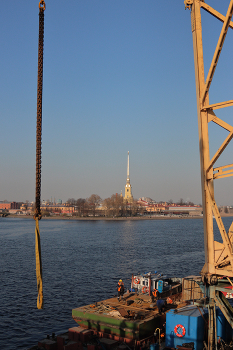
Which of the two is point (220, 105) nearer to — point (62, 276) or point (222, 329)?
point (222, 329)

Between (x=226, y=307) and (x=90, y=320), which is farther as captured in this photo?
(x=90, y=320)

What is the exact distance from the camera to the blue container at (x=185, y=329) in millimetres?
13992

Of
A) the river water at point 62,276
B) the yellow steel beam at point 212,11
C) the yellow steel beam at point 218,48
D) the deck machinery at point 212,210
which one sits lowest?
the river water at point 62,276

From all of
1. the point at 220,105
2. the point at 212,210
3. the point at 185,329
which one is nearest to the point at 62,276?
the point at 185,329

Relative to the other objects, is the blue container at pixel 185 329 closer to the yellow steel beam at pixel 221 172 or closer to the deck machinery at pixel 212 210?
the deck machinery at pixel 212 210

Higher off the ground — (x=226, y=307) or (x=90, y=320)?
(x=226, y=307)

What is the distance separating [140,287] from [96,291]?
11.5 metres

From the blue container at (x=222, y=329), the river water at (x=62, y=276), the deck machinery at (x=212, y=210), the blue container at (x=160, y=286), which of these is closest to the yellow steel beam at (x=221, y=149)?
the deck machinery at (x=212, y=210)

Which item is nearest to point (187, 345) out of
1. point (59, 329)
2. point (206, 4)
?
point (59, 329)

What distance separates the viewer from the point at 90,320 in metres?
16.4

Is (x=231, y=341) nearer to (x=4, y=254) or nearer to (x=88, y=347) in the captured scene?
(x=88, y=347)

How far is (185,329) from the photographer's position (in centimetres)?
1422

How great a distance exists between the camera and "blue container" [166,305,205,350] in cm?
1399

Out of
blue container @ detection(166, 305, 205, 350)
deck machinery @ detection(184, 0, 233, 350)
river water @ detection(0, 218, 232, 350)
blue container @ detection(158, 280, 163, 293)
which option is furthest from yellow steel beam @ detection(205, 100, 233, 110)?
river water @ detection(0, 218, 232, 350)
